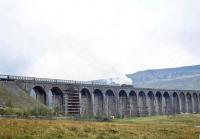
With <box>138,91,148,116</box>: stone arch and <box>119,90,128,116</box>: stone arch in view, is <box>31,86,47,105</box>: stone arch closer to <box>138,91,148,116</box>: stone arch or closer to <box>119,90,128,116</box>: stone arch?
<box>119,90,128,116</box>: stone arch

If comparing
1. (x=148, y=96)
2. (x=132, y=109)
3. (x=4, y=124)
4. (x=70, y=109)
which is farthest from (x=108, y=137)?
(x=148, y=96)

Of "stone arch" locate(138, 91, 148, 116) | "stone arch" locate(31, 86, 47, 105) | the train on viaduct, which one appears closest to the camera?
"stone arch" locate(31, 86, 47, 105)

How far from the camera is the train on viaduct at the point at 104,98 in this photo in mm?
106125

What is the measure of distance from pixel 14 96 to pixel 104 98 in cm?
4640

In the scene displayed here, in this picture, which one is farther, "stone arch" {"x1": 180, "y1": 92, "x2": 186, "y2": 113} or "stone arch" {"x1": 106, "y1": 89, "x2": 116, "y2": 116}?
"stone arch" {"x1": 180, "y1": 92, "x2": 186, "y2": 113}

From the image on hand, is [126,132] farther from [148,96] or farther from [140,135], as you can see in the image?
[148,96]

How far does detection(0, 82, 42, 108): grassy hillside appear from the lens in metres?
85.1

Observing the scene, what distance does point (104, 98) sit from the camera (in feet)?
432

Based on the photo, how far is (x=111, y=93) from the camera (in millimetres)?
137000

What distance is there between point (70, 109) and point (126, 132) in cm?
6507

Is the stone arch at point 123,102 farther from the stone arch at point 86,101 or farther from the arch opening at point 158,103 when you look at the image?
the arch opening at point 158,103

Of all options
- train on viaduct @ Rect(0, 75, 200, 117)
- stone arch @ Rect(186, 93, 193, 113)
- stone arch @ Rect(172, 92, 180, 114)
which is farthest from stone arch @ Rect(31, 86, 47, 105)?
stone arch @ Rect(186, 93, 193, 113)

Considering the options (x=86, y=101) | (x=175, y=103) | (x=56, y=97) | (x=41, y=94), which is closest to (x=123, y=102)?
(x=86, y=101)

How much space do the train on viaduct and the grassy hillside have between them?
2.92 metres
